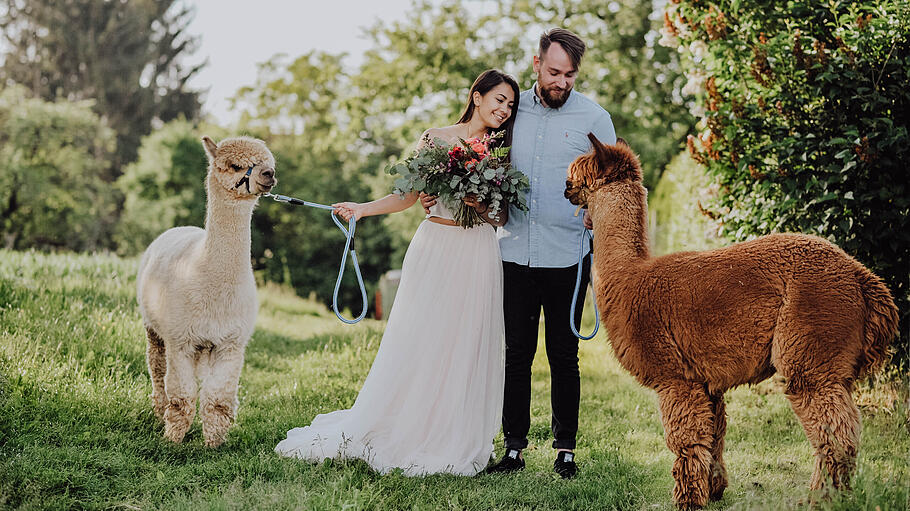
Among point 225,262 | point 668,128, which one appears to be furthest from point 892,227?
point 668,128

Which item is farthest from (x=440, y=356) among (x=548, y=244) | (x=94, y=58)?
(x=94, y=58)

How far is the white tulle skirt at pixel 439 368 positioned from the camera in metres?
4.55

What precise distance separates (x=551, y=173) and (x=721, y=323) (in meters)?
1.40

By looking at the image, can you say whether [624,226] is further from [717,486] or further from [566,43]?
[717,486]

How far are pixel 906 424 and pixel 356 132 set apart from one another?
598 inches

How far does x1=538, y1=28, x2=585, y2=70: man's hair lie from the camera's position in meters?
4.19

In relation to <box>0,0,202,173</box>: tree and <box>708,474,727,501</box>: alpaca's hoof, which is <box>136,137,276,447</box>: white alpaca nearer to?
<box>708,474,727,501</box>: alpaca's hoof

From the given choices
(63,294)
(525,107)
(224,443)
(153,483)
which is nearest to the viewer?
(153,483)

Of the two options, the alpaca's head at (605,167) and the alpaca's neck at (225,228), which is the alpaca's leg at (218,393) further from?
the alpaca's head at (605,167)

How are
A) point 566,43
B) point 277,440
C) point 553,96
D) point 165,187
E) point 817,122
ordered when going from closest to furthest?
point 566,43 < point 553,96 < point 277,440 < point 817,122 < point 165,187

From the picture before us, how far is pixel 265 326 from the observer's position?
10.7 m

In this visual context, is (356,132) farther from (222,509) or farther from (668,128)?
(222,509)

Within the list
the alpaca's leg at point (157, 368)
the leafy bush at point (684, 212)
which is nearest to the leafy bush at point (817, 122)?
the leafy bush at point (684, 212)

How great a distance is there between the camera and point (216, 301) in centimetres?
465
